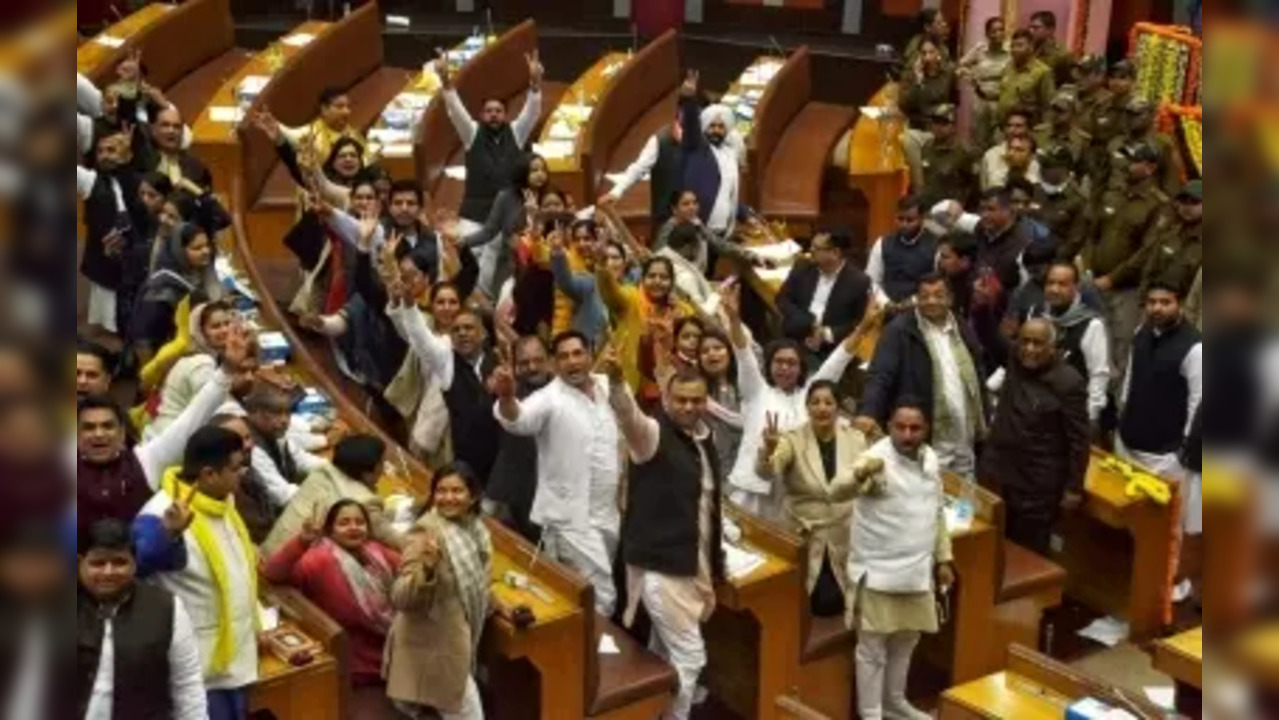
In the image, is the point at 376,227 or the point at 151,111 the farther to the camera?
the point at 151,111

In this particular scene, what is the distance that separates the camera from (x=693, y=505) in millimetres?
4449

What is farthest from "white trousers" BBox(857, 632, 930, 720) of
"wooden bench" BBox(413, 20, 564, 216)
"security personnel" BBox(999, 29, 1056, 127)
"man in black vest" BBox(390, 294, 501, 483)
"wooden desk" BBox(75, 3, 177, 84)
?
"wooden desk" BBox(75, 3, 177, 84)

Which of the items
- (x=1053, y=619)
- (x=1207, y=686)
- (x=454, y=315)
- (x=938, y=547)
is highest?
(x=1207, y=686)

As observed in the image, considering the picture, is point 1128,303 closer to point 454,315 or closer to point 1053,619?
point 1053,619

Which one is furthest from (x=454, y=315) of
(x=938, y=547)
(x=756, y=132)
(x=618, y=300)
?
(x=756, y=132)

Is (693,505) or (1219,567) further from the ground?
(1219,567)

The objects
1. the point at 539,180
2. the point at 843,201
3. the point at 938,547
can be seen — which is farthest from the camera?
the point at 843,201

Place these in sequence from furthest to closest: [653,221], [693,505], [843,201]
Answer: [843,201]
[653,221]
[693,505]

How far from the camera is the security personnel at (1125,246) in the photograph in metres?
6.66

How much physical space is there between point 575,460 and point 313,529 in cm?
81

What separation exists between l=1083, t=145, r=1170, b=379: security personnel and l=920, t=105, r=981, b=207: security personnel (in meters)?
0.95

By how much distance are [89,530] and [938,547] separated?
2.48 m

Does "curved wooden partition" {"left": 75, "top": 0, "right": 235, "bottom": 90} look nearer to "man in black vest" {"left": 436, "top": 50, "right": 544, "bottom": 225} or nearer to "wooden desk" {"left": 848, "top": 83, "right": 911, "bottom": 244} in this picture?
"man in black vest" {"left": 436, "top": 50, "right": 544, "bottom": 225}

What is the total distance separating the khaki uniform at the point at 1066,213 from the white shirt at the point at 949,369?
65.8 inches
